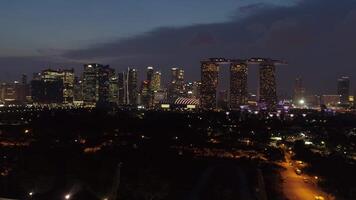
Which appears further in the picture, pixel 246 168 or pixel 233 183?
pixel 246 168

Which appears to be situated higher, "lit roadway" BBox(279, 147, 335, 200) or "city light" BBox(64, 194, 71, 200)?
"city light" BBox(64, 194, 71, 200)

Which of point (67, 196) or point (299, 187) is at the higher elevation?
point (67, 196)

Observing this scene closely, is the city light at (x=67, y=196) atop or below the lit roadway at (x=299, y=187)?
atop

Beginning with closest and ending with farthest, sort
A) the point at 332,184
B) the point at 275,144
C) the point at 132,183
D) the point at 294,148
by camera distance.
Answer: the point at 132,183
the point at 332,184
the point at 294,148
the point at 275,144

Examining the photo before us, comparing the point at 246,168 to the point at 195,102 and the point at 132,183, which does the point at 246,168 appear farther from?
the point at 195,102

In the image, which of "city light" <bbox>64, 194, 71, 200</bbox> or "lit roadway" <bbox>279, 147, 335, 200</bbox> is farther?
"lit roadway" <bbox>279, 147, 335, 200</bbox>

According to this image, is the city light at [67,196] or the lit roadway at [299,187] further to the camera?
the lit roadway at [299,187]

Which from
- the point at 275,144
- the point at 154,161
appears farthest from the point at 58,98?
the point at 154,161

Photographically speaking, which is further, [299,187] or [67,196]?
[299,187]
